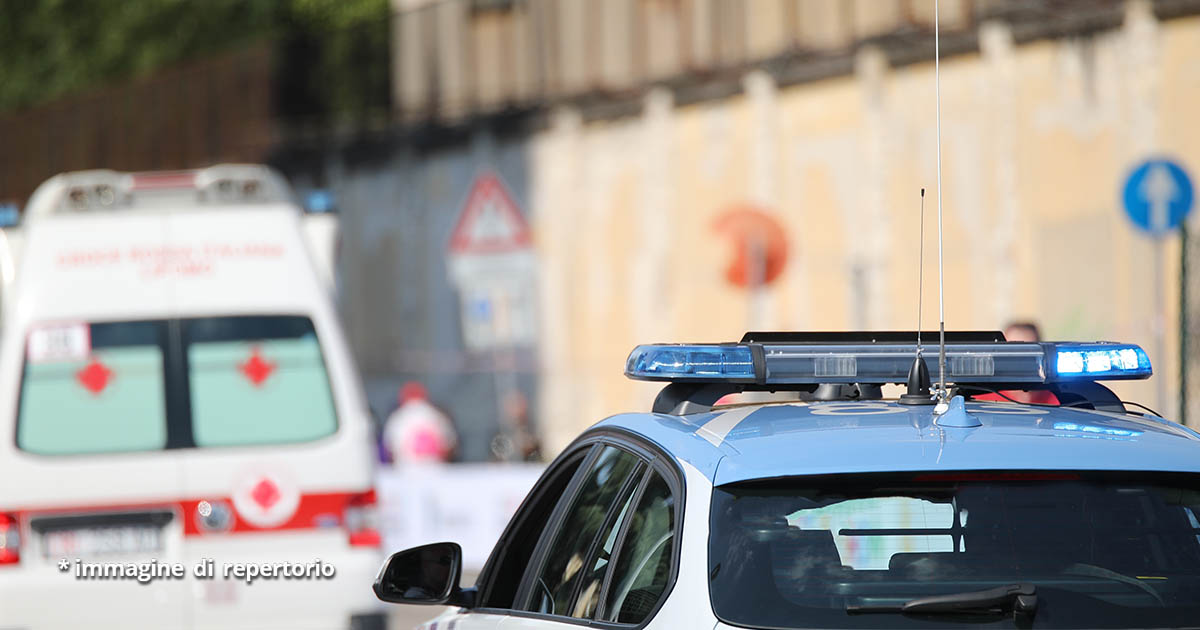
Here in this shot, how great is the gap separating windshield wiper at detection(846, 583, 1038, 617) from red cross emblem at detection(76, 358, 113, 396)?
6928 millimetres

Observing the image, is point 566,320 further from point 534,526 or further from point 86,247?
point 534,526

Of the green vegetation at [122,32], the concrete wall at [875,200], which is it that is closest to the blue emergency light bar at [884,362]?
the concrete wall at [875,200]

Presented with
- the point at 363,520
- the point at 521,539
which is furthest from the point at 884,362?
the point at 363,520

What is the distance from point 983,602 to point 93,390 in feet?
23.1

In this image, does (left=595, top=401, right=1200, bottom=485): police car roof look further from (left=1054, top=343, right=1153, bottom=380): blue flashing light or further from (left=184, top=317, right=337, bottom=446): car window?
(left=184, top=317, right=337, bottom=446): car window

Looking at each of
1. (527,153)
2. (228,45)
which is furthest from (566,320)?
(228,45)

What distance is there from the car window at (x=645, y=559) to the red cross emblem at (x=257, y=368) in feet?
19.8

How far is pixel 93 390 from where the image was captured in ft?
31.9

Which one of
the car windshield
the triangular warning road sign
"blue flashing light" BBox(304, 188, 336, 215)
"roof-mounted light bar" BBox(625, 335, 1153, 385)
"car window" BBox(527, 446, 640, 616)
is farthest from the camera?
the triangular warning road sign

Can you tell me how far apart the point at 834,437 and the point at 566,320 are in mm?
21867

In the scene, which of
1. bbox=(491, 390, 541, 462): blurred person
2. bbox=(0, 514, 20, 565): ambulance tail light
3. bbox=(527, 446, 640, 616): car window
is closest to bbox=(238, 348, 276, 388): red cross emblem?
bbox=(0, 514, 20, 565): ambulance tail light

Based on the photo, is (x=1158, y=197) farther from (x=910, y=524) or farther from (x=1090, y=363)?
(x=910, y=524)

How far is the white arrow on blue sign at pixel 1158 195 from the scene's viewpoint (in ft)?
41.3

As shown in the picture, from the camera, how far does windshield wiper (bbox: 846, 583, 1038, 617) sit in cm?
340
